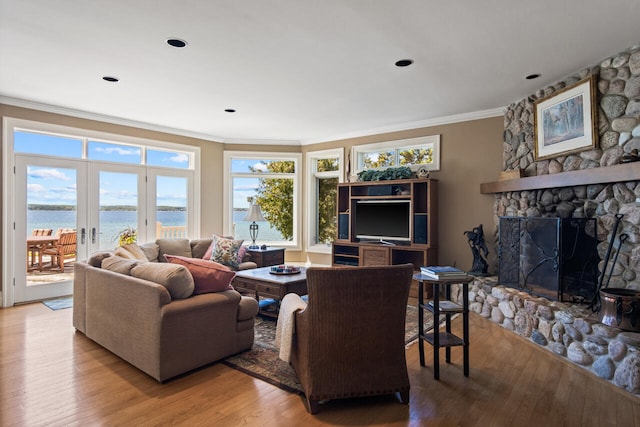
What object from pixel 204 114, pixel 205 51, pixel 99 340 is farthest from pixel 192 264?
pixel 204 114

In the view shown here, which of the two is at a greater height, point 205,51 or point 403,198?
point 205,51

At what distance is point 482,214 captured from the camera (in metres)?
5.08

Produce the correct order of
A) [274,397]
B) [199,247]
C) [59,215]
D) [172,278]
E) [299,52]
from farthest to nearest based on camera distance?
[199,247], [59,215], [299,52], [172,278], [274,397]

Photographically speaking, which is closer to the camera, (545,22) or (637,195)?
(545,22)

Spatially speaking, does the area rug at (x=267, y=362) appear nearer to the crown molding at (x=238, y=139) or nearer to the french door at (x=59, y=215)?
the crown molding at (x=238, y=139)

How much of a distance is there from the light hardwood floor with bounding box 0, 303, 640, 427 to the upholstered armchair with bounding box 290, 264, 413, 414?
16cm

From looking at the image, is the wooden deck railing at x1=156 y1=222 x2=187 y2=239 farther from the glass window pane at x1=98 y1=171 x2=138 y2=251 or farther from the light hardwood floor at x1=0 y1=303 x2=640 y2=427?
the light hardwood floor at x1=0 y1=303 x2=640 y2=427

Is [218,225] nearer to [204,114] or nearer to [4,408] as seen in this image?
[204,114]

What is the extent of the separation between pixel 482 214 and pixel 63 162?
6.07m

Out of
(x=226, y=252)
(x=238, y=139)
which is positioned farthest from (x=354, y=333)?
(x=238, y=139)

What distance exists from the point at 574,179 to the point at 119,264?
4.42 m

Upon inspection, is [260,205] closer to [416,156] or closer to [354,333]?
[416,156]

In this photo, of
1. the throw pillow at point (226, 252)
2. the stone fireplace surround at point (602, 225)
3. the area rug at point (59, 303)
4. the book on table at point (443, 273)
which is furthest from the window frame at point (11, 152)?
the stone fireplace surround at point (602, 225)

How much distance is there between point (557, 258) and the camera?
11.3ft
